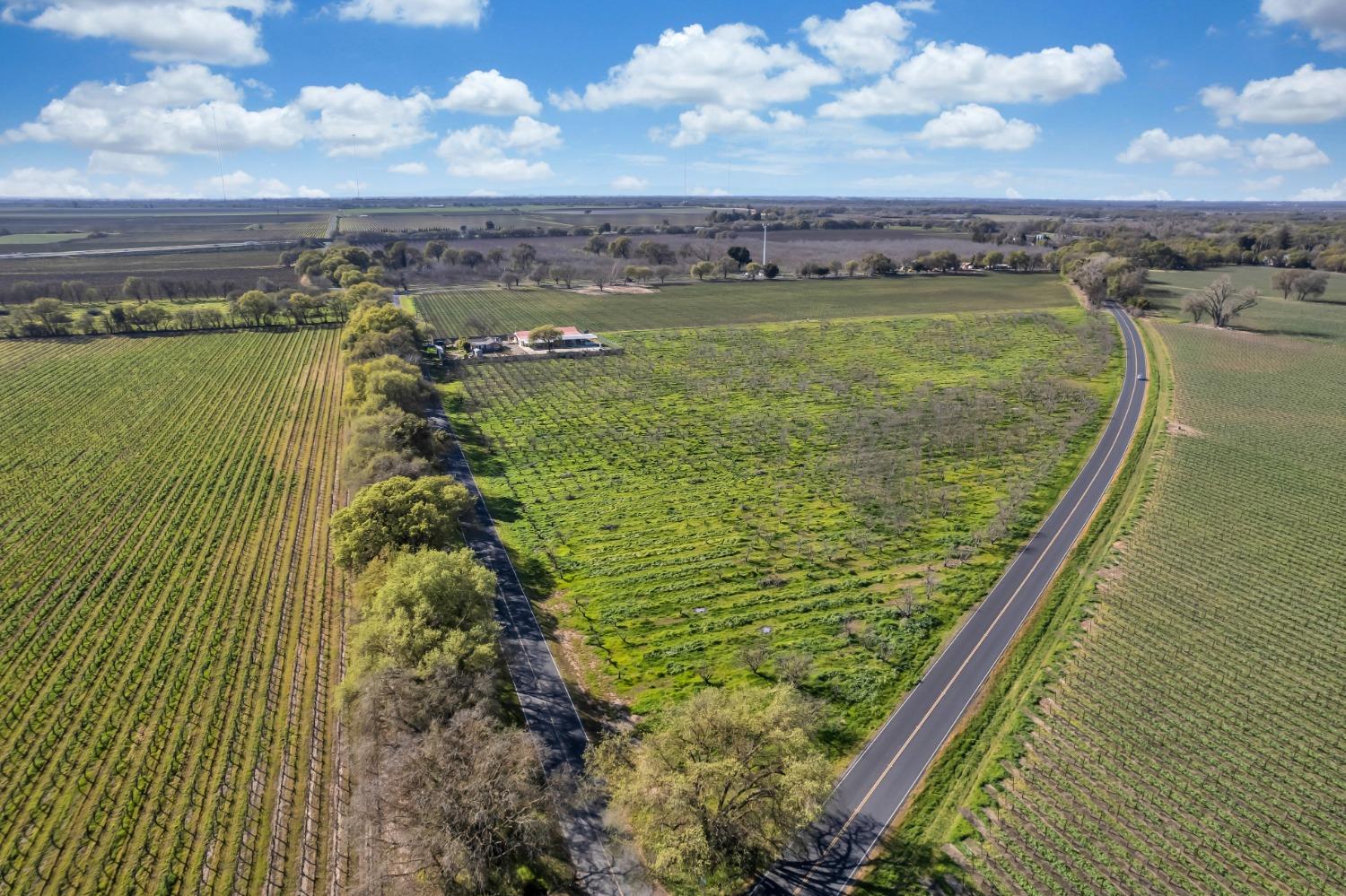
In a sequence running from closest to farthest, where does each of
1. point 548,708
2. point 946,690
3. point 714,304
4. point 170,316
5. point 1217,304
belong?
1. point 548,708
2. point 946,690
3. point 170,316
4. point 1217,304
5. point 714,304

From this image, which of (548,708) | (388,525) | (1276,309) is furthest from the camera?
(1276,309)

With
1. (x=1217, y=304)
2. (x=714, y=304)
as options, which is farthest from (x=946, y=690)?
(x=1217, y=304)

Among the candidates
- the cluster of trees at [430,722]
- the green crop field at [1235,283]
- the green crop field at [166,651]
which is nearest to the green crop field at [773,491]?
the cluster of trees at [430,722]

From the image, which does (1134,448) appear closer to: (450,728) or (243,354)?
(450,728)

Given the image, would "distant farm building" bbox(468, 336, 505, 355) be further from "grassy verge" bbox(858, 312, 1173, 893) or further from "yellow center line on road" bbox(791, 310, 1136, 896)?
"grassy verge" bbox(858, 312, 1173, 893)

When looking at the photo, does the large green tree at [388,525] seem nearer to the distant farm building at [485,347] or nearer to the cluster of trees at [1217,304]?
the distant farm building at [485,347]

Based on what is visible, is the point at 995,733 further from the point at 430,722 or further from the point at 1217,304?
the point at 1217,304
